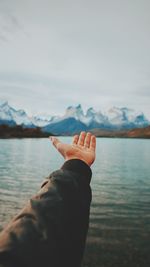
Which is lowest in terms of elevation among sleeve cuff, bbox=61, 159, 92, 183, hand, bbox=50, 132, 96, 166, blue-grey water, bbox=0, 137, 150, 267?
blue-grey water, bbox=0, 137, 150, 267

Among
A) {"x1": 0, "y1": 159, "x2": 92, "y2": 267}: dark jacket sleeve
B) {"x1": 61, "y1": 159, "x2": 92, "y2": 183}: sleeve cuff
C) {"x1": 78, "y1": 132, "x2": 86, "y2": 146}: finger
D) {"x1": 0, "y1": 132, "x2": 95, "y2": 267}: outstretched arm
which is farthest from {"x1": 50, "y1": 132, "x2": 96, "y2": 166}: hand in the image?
{"x1": 0, "y1": 159, "x2": 92, "y2": 267}: dark jacket sleeve

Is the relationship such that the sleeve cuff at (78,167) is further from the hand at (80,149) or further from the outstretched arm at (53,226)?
the hand at (80,149)

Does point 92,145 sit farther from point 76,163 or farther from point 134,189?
point 134,189

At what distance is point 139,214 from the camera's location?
82.2ft

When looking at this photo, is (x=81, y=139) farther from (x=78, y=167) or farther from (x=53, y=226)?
(x=53, y=226)

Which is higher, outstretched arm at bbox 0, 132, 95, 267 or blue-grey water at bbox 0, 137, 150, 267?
outstretched arm at bbox 0, 132, 95, 267

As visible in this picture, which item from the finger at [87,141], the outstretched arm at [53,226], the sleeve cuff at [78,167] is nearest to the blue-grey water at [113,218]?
the finger at [87,141]

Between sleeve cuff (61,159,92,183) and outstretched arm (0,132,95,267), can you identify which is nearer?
outstretched arm (0,132,95,267)

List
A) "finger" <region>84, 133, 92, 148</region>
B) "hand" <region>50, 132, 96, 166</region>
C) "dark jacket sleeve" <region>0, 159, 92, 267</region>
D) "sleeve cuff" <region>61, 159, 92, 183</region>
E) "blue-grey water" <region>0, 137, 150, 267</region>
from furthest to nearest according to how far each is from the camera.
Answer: "blue-grey water" <region>0, 137, 150, 267</region>, "finger" <region>84, 133, 92, 148</region>, "hand" <region>50, 132, 96, 166</region>, "sleeve cuff" <region>61, 159, 92, 183</region>, "dark jacket sleeve" <region>0, 159, 92, 267</region>

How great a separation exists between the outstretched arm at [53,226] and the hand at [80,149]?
0.30 m

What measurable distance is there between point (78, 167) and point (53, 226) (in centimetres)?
67

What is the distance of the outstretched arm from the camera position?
1.98 metres

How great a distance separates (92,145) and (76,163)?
26.7 inches

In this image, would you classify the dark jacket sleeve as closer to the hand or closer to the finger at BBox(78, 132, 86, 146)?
the hand
